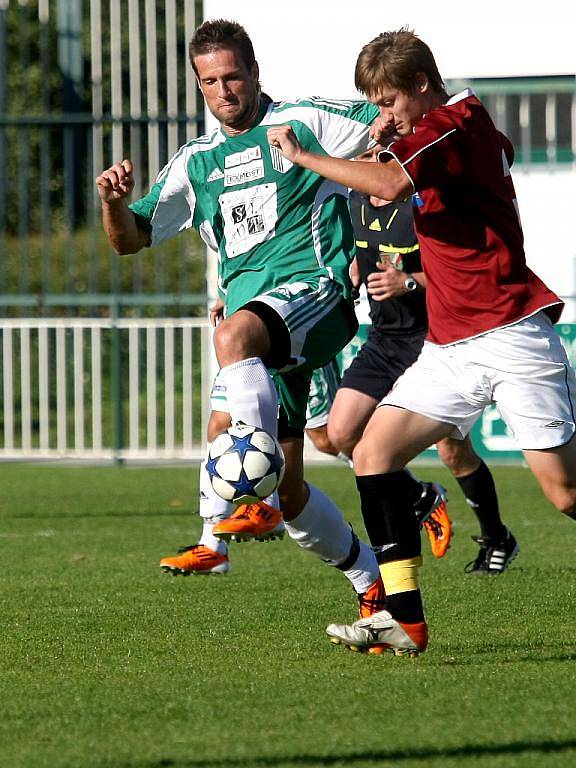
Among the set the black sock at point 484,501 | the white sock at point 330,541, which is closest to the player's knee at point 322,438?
the black sock at point 484,501

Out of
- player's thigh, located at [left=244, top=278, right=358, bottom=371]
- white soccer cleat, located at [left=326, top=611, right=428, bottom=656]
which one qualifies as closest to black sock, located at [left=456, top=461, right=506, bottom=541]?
player's thigh, located at [left=244, top=278, right=358, bottom=371]

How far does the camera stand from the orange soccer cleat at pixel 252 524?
5172mm

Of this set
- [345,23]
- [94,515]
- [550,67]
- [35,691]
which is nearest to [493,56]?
[550,67]

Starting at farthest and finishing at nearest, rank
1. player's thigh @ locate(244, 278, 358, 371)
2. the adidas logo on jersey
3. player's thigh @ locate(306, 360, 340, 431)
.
Result: player's thigh @ locate(306, 360, 340, 431) < the adidas logo on jersey < player's thigh @ locate(244, 278, 358, 371)

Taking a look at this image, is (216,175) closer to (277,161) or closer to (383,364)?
(277,161)

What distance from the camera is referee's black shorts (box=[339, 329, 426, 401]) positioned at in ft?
26.0

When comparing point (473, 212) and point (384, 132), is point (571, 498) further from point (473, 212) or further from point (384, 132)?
point (384, 132)

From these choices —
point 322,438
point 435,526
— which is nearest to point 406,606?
point 435,526

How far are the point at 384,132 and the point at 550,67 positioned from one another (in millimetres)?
9976

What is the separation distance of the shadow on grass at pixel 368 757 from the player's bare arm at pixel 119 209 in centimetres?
245

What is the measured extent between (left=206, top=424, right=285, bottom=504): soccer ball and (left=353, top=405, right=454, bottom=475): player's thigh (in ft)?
1.02

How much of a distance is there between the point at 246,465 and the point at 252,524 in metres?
0.26

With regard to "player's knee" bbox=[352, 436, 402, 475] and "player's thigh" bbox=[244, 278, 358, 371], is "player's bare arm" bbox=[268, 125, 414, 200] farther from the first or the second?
"player's knee" bbox=[352, 436, 402, 475]

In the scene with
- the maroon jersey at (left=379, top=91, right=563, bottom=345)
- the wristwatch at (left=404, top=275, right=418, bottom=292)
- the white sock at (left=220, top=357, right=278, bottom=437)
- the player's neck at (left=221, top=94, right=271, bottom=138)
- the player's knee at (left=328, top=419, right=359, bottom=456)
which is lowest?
the player's knee at (left=328, top=419, right=359, bottom=456)
